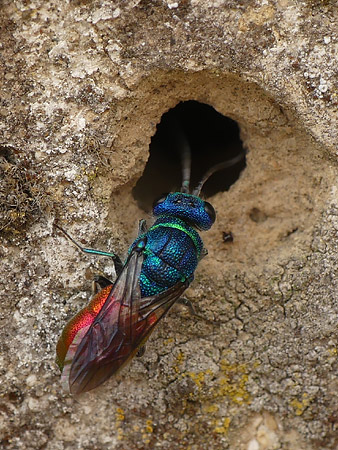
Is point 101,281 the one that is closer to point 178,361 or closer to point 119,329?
point 119,329

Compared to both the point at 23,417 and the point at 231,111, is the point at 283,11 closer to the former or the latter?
the point at 231,111

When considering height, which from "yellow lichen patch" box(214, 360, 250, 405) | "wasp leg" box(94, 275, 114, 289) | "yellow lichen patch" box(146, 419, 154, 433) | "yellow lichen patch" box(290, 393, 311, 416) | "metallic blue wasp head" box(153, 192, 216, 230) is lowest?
"yellow lichen patch" box(146, 419, 154, 433)

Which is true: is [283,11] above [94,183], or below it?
above

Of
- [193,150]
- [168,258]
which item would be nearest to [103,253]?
[168,258]

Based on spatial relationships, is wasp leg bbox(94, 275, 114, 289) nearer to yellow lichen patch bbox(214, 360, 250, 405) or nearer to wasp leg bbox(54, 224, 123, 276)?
wasp leg bbox(54, 224, 123, 276)

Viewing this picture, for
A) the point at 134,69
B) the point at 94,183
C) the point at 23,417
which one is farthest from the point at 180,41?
the point at 23,417

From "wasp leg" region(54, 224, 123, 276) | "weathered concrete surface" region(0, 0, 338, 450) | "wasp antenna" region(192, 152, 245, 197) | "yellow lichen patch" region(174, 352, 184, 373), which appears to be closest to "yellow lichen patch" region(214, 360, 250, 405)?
"weathered concrete surface" region(0, 0, 338, 450)
